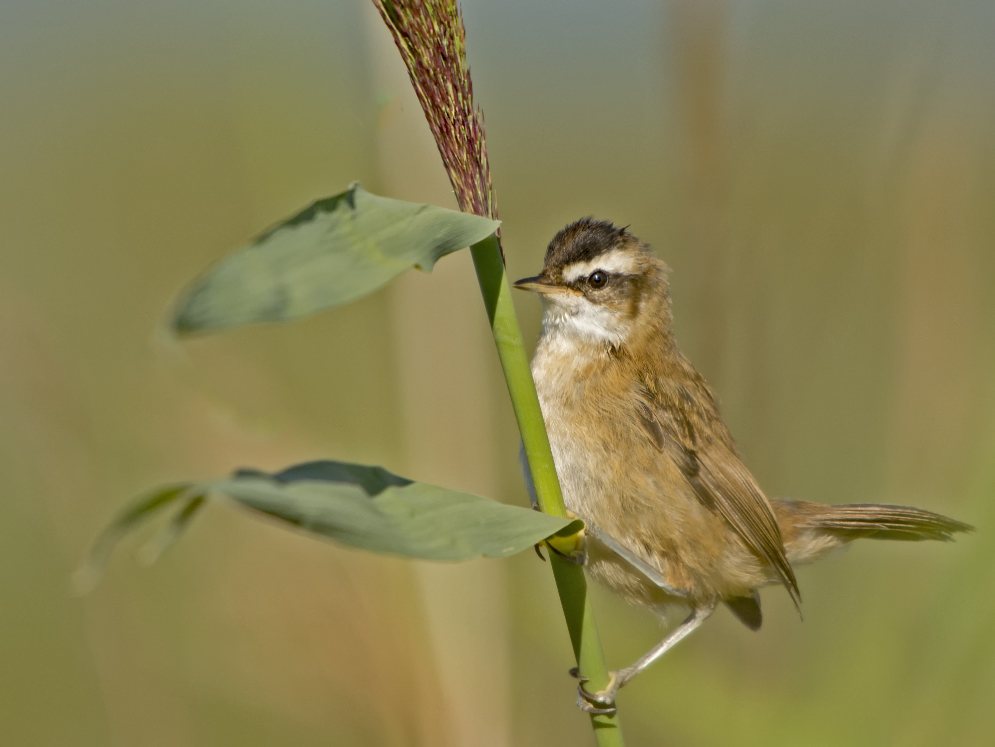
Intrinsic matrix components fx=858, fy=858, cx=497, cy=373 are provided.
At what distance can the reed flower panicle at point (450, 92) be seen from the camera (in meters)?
1.08

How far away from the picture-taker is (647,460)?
7.91 ft

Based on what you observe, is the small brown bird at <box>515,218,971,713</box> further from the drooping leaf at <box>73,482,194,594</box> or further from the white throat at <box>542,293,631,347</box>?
the drooping leaf at <box>73,482,194,594</box>

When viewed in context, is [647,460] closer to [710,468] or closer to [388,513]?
[710,468]

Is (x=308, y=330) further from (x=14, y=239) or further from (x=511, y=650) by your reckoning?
(x=511, y=650)

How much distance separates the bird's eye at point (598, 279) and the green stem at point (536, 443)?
147 cm

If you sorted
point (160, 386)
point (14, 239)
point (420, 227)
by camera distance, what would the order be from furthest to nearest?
point (14, 239)
point (160, 386)
point (420, 227)

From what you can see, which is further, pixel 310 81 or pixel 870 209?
pixel 310 81

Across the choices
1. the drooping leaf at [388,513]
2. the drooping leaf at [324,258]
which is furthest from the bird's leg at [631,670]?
the drooping leaf at [324,258]

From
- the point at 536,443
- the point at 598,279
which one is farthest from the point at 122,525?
the point at 598,279

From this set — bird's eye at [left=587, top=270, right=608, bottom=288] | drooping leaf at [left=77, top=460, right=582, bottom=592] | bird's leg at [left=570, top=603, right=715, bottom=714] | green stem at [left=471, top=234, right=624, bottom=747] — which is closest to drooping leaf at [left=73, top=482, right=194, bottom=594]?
drooping leaf at [left=77, top=460, right=582, bottom=592]

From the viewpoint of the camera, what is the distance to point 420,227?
3.22 feet

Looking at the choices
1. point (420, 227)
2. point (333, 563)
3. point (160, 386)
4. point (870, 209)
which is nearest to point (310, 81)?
point (160, 386)

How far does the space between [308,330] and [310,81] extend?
161 centimetres

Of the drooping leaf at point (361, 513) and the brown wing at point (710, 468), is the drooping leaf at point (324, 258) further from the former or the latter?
the brown wing at point (710, 468)
